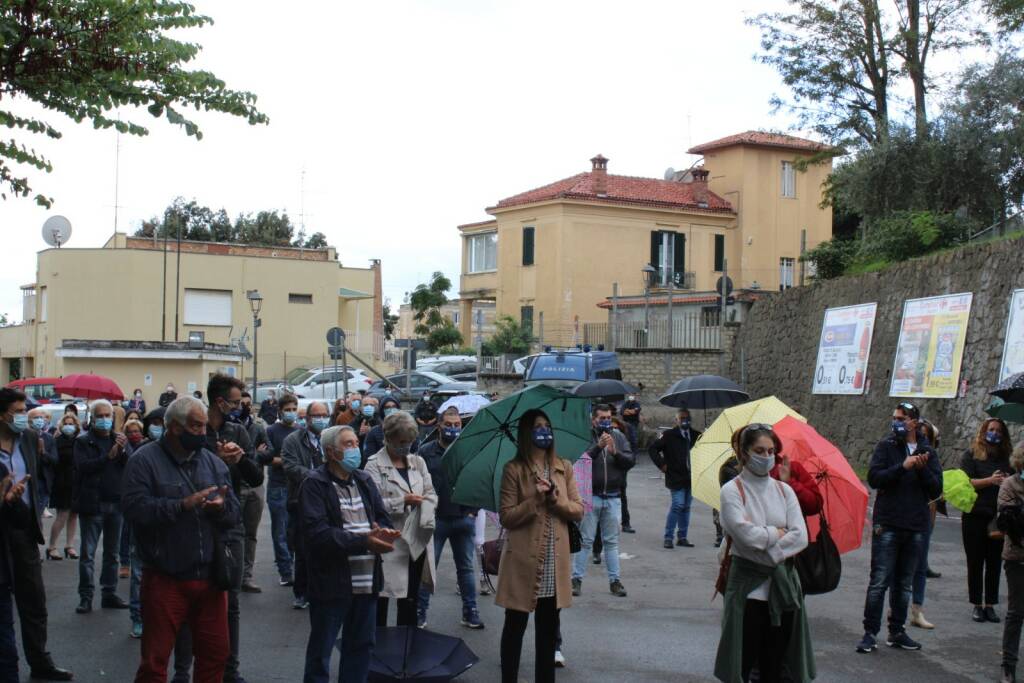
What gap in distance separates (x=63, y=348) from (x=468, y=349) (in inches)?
734

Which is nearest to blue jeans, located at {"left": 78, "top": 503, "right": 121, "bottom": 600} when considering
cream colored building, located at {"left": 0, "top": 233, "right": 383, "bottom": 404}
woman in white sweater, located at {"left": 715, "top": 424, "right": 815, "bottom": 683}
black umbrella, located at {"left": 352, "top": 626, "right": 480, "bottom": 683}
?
black umbrella, located at {"left": 352, "top": 626, "right": 480, "bottom": 683}

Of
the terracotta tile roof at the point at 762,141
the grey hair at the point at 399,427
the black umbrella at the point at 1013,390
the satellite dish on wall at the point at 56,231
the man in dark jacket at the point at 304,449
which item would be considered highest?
the terracotta tile roof at the point at 762,141

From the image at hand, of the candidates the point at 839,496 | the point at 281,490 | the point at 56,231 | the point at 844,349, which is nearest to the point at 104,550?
the point at 281,490

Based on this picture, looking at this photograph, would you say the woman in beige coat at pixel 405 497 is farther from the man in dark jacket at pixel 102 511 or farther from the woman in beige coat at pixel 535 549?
the man in dark jacket at pixel 102 511

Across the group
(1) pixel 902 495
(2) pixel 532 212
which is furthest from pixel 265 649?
(2) pixel 532 212

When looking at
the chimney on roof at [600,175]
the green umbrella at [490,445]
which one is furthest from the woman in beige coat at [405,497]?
the chimney on roof at [600,175]

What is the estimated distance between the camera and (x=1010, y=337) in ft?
57.7

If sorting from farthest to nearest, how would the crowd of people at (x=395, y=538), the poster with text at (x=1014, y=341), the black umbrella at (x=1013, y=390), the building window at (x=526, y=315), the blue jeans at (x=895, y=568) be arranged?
1. the building window at (x=526, y=315)
2. the poster with text at (x=1014, y=341)
3. the black umbrella at (x=1013, y=390)
4. the blue jeans at (x=895, y=568)
5. the crowd of people at (x=395, y=538)

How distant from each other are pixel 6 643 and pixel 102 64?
4.47 metres

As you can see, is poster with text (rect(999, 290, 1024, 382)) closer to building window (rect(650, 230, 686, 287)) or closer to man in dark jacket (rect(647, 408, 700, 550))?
man in dark jacket (rect(647, 408, 700, 550))

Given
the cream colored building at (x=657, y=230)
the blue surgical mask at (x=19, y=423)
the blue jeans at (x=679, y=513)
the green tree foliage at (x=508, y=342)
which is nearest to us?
the blue surgical mask at (x=19, y=423)

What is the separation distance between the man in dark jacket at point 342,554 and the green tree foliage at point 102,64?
3.88 meters

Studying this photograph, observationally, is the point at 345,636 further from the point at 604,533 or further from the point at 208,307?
the point at 208,307

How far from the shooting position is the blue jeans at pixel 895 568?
29.0 feet
